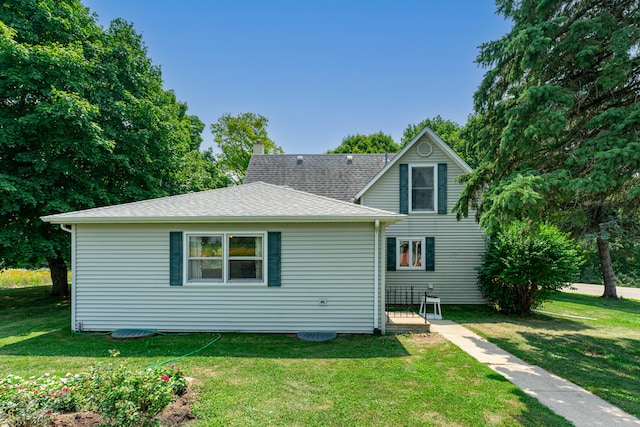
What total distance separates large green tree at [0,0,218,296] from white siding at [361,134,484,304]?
33.7 ft

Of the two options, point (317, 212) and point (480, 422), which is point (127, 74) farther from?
point (480, 422)

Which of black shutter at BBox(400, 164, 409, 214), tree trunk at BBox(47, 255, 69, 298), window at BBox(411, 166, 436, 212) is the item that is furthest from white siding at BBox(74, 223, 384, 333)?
tree trunk at BBox(47, 255, 69, 298)

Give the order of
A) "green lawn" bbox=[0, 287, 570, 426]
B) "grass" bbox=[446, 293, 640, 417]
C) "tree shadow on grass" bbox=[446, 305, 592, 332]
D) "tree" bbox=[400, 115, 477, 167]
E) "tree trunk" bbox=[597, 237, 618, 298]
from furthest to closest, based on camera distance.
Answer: "tree" bbox=[400, 115, 477, 167] < "tree trunk" bbox=[597, 237, 618, 298] < "tree shadow on grass" bbox=[446, 305, 592, 332] < "grass" bbox=[446, 293, 640, 417] < "green lawn" bbox=[0, 287, 570, 426]

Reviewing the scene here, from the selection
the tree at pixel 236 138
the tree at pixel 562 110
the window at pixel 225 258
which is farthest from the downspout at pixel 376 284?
the tree at pixel 236 138

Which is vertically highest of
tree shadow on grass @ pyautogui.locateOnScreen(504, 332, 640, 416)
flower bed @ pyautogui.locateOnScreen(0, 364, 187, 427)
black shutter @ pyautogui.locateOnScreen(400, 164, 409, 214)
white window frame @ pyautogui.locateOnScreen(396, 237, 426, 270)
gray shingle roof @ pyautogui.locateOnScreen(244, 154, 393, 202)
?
gray shingle roof @ pyautogui.locateOnScreen(244, 154, 393, 202)

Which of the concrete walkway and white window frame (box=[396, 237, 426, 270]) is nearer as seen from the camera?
the concrete walkway

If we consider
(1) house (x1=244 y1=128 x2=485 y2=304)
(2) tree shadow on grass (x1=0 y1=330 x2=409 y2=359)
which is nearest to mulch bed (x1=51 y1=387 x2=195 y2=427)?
(2) tree shadow on grass (x1=0 y1=330 x2=409 y2=359)

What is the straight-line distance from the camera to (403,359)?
18.2 ft

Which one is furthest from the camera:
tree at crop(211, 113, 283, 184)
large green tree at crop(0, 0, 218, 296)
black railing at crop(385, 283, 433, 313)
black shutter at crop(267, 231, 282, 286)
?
tree at crop(211, 113, 283, 184)

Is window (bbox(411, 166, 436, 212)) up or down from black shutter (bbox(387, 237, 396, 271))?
up

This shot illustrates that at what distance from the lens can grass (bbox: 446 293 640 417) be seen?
4.81 meters

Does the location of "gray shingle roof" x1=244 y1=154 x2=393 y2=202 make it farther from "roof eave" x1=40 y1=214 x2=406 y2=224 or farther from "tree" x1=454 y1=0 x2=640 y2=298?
"tree" x1=454 y1=0 x2=640 y2=298

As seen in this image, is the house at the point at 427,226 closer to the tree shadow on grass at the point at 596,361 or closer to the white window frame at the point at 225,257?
the tree shadow on grass at the point at 596,361

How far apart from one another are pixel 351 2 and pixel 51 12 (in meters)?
10.8
